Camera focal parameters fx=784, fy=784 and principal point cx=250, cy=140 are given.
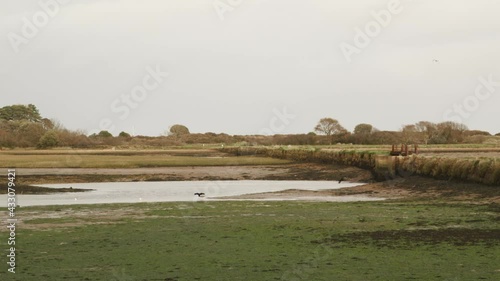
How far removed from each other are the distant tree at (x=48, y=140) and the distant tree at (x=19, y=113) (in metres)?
46.1

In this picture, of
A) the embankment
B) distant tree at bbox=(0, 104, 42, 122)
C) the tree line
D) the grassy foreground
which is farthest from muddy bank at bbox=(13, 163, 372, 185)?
Result: distant tree at bbox=(0, 104, 42, 122)

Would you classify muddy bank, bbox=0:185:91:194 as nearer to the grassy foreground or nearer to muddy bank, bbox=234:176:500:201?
muddy bank, bbox=234:176:500:201

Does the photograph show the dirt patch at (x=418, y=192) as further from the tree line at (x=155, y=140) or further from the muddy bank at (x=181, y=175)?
the tree line at (x=155, y=140)

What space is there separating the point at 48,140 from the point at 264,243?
112670 mm

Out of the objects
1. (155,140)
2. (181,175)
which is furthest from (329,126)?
(181,175)

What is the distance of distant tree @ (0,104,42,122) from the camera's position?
170500mm

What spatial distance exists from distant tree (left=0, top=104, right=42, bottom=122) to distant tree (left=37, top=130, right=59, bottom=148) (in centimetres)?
4605

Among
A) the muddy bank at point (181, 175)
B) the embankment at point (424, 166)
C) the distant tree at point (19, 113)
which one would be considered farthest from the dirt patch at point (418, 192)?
the distant tree at point (19, 113)

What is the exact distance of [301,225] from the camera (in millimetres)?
20094

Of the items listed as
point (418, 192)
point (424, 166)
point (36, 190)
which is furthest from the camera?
point (36, 190)

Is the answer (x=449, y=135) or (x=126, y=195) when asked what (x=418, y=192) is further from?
(x=449, y=135)

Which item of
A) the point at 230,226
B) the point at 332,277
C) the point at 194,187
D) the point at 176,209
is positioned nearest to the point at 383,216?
the point at 230,226

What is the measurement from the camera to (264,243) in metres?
16.8

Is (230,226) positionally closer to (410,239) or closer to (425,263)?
(410,239)
